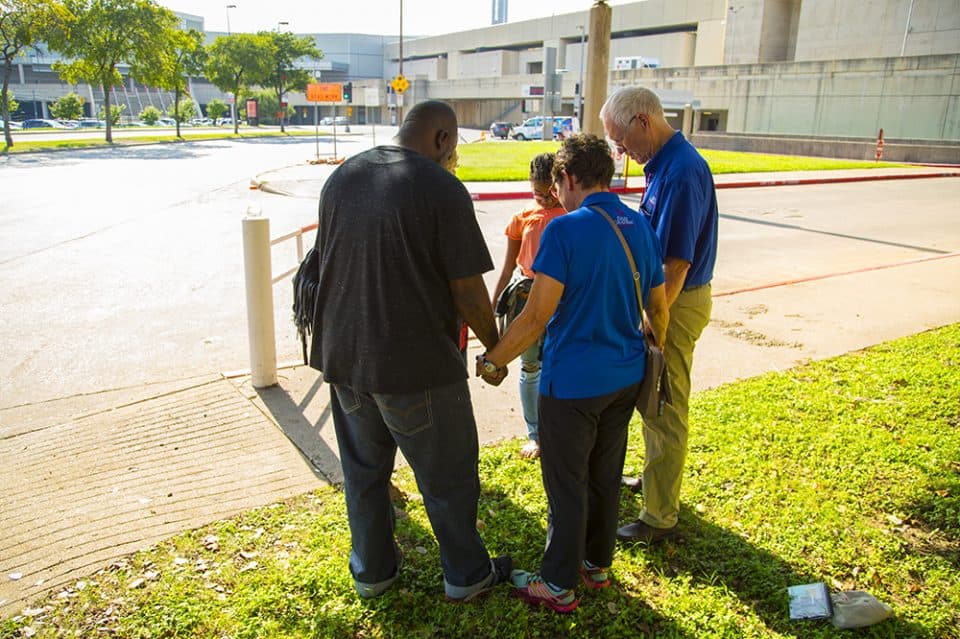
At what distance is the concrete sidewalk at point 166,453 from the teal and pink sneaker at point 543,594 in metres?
1.43

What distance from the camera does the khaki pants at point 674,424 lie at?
10.6 feet

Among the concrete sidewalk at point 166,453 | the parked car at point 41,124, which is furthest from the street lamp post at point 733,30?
the parked car at point 41,124

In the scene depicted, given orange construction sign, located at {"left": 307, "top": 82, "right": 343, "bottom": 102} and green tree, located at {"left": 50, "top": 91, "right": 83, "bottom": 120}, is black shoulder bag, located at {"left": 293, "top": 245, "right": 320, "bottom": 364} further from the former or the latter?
green tree, located at {"left": 50, "top": 91, "right": 83, "bottom": 120}

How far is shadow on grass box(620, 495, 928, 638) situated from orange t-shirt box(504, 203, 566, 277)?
5.04ft

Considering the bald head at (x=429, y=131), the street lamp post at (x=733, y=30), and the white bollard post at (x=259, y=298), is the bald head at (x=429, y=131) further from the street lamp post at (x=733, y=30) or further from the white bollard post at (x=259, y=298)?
the street lamp post at (x=733, y=30)

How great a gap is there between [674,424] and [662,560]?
627 mm

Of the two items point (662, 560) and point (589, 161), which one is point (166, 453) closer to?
point (662, 560)

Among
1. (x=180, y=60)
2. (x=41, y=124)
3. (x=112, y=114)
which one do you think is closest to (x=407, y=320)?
(x=180, y=60)

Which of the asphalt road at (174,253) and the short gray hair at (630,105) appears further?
the asphalt road at (174,253)

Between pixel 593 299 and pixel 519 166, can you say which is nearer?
pixel 593 299

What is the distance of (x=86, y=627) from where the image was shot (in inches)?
111

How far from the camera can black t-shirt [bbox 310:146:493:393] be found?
2447 mm

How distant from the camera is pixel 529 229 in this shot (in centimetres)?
391

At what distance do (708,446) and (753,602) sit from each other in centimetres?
149
